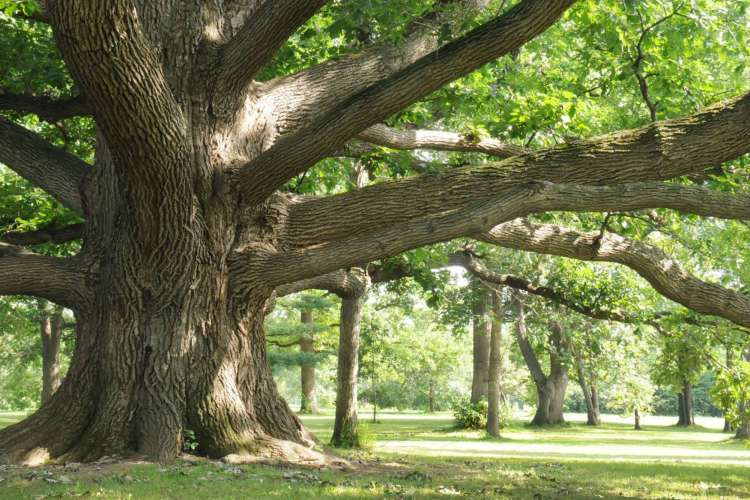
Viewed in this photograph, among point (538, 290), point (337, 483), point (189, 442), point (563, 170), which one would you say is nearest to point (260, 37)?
point (563, 170)

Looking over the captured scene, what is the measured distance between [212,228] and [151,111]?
206 cm

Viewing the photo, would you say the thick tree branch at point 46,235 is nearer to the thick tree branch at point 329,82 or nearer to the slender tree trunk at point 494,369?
the thick tree branch at point 329,82

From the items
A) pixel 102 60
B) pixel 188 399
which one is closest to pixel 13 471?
pixel 188 399

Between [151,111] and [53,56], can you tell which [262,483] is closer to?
[151,111]

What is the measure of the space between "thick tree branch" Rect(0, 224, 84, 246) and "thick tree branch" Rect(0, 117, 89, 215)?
517 cm

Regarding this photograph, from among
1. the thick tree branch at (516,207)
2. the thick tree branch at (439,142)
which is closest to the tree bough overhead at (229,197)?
the thick tree branch at (516,207)

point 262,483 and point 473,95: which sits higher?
point 473,95

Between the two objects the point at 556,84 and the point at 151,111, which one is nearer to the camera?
the point at 151,111

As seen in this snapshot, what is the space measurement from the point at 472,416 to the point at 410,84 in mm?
21692

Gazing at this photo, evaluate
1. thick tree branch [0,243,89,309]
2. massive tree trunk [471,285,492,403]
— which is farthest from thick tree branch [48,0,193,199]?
massive tree trunk [471,285,492,403]

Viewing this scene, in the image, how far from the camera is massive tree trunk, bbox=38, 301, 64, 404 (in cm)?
2739

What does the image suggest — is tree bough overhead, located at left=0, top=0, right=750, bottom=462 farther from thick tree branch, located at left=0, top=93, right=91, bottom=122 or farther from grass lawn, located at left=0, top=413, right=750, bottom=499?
thick tree branch, located at left=0, top=93, right=91, bottom=122

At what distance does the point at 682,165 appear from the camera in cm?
806

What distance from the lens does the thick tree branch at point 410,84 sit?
7.28m
